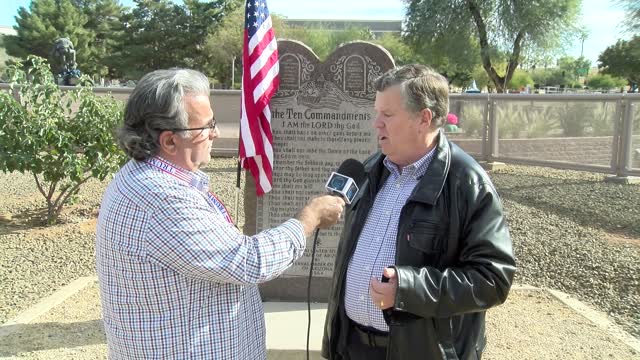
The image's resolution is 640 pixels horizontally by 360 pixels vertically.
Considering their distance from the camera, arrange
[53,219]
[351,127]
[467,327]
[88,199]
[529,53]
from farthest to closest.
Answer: [529,53] → [88,199] → [53,219] → [351,127] → [467,327]

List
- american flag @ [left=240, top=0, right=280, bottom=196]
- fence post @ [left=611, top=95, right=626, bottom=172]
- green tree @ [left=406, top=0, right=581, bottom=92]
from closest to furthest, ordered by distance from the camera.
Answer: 1. american flag @ [left=240, top=0, right=280, bottom=196]
2. fence post @ [left=611, top=95, right=626, bottom=172]
3. green tree @ [left=406, top=0, right=581, bottom=92]

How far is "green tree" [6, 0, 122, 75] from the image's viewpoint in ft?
170

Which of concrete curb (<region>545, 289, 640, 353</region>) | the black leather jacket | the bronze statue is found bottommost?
concrete curb (<region>545, 289, 640, 353</region>)

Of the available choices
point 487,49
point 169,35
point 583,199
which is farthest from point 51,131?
point 169,35

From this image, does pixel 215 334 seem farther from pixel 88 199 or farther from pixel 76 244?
pixel 88 199

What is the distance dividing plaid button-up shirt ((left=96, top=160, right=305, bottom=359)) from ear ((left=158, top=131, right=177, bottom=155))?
0.07 m

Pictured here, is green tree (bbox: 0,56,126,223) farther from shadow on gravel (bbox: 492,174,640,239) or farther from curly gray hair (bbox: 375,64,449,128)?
shadow on gravel (bbox: 492,174,640,239)

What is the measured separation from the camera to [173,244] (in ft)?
5.41

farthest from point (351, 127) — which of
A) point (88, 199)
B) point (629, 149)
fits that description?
point (629, 149)

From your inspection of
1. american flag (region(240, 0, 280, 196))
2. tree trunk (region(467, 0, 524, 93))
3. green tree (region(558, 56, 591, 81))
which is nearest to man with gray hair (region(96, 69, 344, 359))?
american flag (region(240, 0, 280, 196))

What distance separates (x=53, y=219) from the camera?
290 inches

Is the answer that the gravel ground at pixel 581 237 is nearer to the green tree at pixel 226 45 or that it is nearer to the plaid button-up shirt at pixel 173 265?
the plaid button-up shirt at pixel 173 265

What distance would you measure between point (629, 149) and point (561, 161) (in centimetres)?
146

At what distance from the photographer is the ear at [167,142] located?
1784 millimetres
